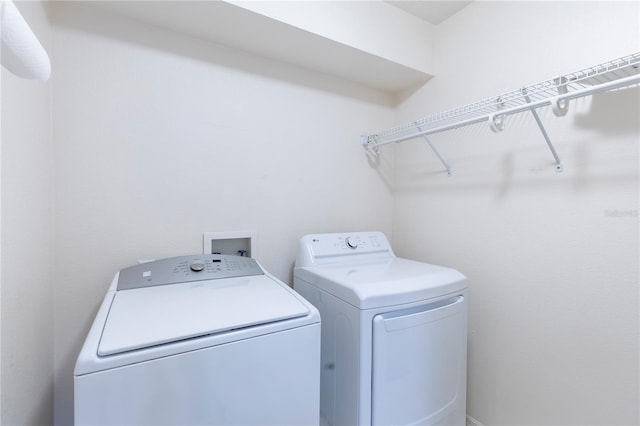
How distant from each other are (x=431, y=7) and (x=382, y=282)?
1.60m

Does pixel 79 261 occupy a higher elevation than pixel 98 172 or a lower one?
lower

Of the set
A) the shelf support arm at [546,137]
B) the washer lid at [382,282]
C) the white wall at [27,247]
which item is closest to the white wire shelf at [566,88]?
the shelf support arm at [546,137]

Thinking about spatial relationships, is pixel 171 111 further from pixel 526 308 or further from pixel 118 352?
pixel 526 308

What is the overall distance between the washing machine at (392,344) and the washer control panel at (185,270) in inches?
14.0

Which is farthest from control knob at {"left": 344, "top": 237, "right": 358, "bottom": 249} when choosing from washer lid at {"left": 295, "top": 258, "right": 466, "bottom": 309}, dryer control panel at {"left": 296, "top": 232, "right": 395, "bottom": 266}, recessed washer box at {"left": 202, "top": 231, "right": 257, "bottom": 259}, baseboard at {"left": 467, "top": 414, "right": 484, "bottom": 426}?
baseboard at {"left": 467, "top": 414, "right": 484, "bottom": 426}

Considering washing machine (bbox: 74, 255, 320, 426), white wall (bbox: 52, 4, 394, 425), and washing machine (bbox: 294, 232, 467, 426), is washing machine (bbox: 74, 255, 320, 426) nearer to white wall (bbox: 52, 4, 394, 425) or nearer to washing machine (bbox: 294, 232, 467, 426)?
washing machine (bbox: 294, 232, 467, 426)

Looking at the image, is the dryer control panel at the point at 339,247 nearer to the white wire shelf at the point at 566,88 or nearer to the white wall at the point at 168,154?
the white wall at the point at 168,154

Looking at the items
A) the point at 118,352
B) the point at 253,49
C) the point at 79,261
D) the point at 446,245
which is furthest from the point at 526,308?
the point at 79,261

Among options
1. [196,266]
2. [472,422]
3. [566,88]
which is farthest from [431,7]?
[472,422]

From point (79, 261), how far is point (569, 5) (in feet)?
7.80

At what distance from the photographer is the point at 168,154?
56.6 inches

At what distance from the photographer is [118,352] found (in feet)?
2.23

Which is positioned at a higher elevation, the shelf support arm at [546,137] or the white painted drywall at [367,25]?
the white painted drywall at [367,25]

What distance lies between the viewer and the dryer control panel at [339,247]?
5.20ft
